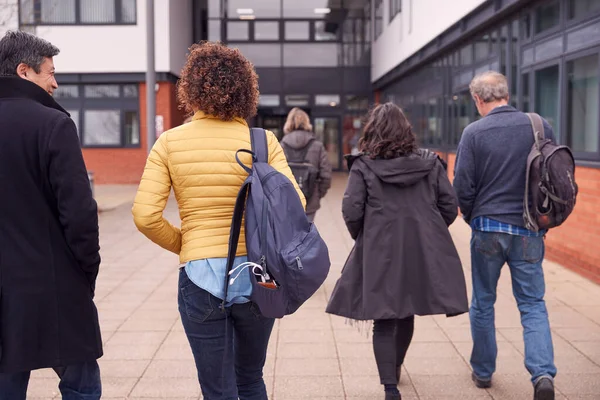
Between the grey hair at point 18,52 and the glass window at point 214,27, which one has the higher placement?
the glass window at point 214,27

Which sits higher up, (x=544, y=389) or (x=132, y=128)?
(x=132, y=128)

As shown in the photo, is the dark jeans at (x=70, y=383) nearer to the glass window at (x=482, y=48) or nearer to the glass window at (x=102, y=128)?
the glass window at (x=482, y=48)

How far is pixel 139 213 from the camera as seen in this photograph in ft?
9.85

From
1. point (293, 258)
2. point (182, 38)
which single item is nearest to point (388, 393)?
point (293, 258)

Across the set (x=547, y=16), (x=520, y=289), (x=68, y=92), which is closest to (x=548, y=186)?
(x=520, y=289)

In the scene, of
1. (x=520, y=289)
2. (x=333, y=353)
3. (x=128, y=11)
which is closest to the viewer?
(x=520, y=289)

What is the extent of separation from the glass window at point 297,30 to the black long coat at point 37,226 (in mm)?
25038

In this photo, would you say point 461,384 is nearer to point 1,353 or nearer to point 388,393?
point 388,393

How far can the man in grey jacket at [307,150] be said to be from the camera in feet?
23.8

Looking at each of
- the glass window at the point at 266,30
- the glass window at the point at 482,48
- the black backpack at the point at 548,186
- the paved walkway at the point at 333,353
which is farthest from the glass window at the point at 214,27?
the black backpack at the point at 548,186

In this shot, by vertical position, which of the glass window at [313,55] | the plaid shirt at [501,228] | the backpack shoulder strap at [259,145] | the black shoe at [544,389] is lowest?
the black shoe at [544,389]

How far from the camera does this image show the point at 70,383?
10.1 feet

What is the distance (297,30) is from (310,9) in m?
0.87

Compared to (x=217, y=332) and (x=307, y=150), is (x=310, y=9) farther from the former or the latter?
(x=217, y=332)
